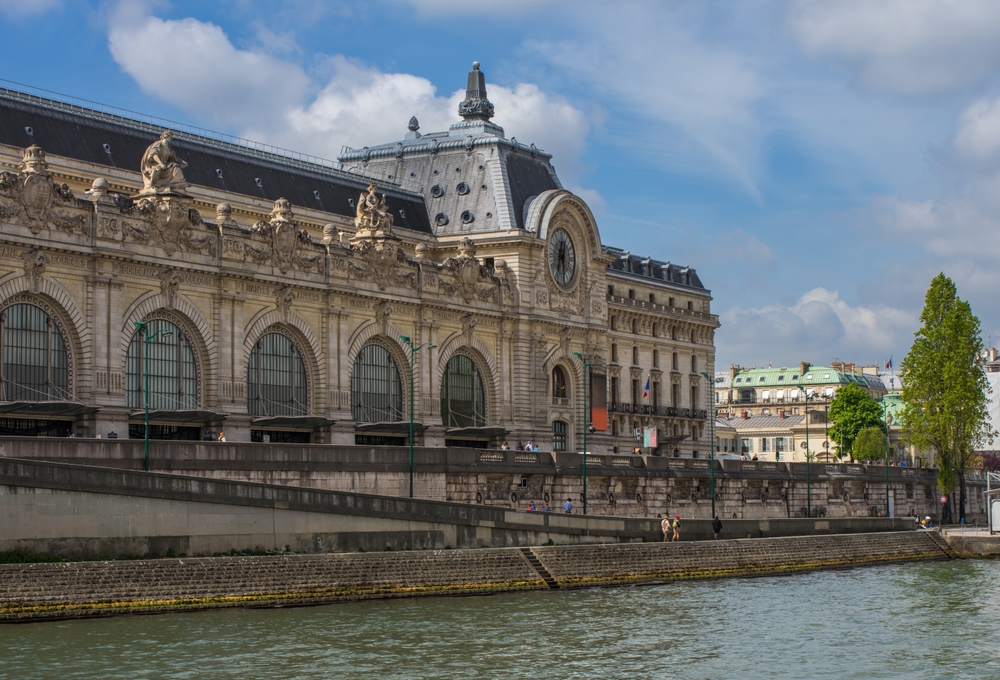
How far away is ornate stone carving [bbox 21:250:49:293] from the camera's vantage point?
62344 millimetres

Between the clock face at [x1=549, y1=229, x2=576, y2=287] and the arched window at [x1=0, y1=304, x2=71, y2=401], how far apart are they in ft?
117

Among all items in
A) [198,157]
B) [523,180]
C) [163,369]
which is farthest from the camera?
[523,180]

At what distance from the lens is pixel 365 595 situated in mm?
48906

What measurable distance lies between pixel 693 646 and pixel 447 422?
41.8 m

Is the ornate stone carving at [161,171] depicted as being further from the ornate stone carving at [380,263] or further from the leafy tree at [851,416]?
the leafy tree at [851,416]

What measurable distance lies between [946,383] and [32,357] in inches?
2130

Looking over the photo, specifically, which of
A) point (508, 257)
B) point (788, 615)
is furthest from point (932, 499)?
point (788, 615)

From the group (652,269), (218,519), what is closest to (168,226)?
(218,519)

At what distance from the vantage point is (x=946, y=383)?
301ft

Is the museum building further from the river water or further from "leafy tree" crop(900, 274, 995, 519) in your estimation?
"leafy tree" crop(900, 274, 995, 519)

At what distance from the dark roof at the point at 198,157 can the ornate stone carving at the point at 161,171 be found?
4591 millimetres

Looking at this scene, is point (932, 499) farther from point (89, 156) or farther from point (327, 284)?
point (89, 156)

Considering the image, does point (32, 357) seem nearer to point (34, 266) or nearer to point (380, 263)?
point (34, 266)

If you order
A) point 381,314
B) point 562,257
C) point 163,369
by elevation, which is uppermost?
point 562,257
